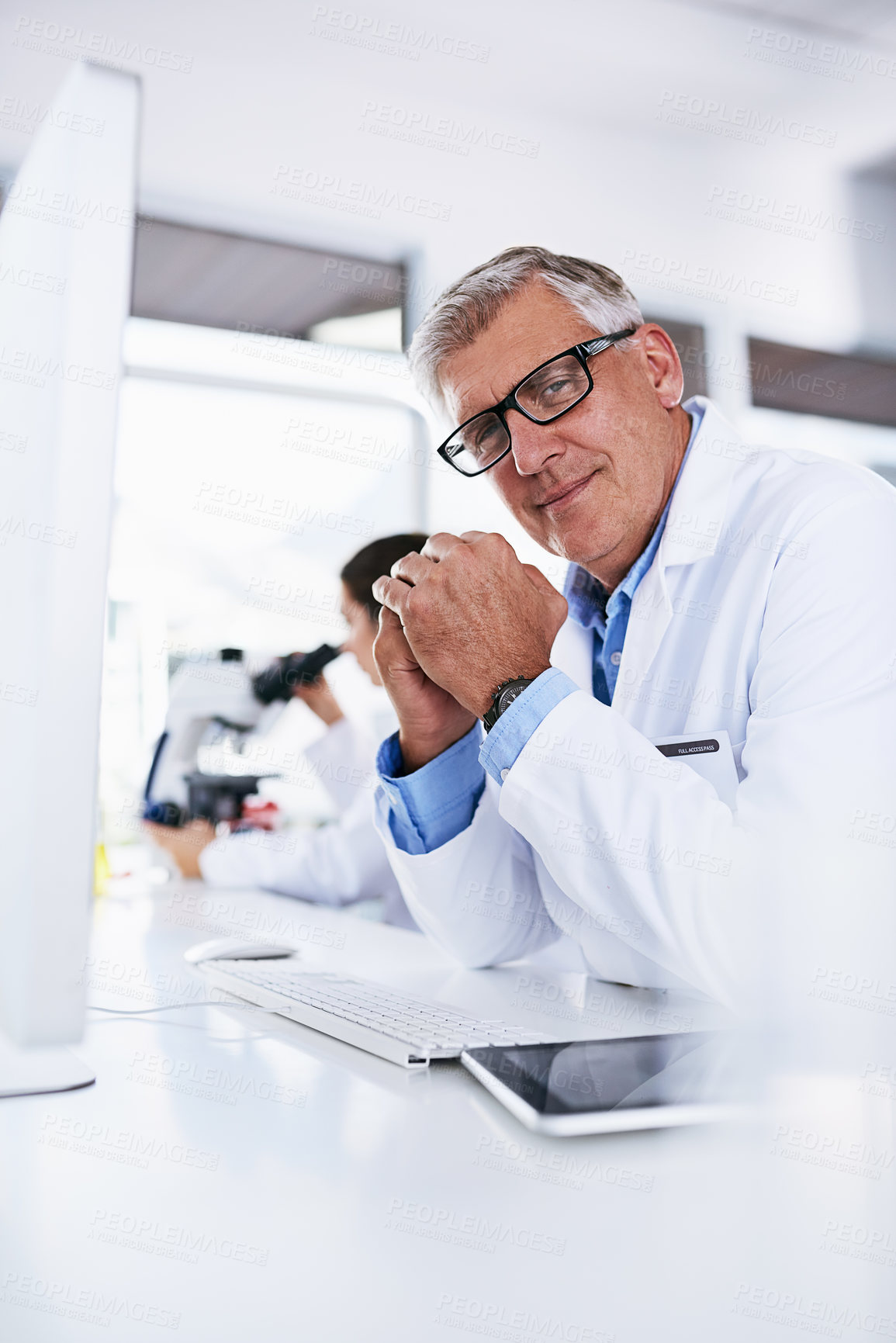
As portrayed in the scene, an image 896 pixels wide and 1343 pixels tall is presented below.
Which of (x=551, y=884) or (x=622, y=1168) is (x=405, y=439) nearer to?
(x=551, y=884)

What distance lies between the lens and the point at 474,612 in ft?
3.72

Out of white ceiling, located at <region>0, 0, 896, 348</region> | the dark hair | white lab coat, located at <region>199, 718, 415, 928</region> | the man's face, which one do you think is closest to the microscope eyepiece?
the dark hair

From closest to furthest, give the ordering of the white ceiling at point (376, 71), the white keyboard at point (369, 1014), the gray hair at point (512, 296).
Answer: the white keyboard at point (369, 1014) → the gray hair at point (512, 296) → the white ceiling at point (376, 71)

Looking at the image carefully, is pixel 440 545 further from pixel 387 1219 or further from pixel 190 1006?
pixel 387 1219

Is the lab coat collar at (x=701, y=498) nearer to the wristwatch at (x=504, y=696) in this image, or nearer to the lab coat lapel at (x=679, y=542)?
the lab coat lapel at (x=679, y=542)

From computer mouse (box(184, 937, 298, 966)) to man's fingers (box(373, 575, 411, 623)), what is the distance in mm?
488

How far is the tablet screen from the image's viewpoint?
673 millimetres

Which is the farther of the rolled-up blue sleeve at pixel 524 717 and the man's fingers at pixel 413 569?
the man's fingers at pixel 413 569

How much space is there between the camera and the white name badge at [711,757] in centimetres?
118

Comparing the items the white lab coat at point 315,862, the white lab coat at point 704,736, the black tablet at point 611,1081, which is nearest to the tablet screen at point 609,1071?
the black tablet at point 611,1081

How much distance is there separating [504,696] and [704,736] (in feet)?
0.97

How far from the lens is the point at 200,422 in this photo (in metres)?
3.77

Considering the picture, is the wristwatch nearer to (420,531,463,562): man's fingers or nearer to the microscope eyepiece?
(420,531,463,562): man's fingers

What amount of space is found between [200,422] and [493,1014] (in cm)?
319
